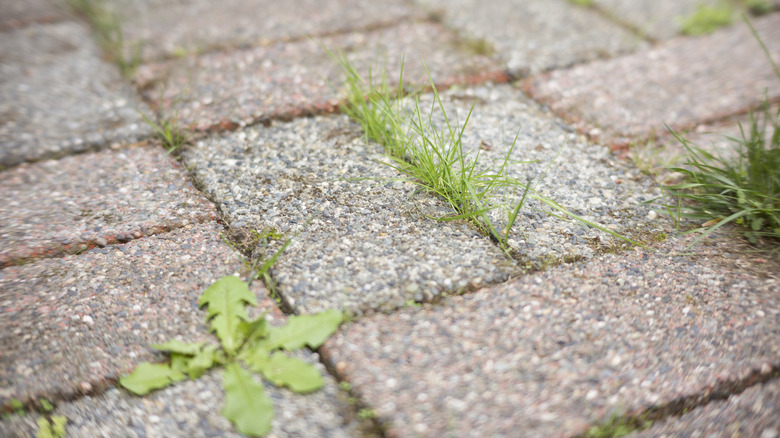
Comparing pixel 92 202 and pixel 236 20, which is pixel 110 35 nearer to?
pixel 236 20

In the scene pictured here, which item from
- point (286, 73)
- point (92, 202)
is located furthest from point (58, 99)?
point (286, 73)

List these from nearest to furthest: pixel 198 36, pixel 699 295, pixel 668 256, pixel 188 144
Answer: pixel 699 295, pixel 668 256, pixel 188 144, pixel 198 36

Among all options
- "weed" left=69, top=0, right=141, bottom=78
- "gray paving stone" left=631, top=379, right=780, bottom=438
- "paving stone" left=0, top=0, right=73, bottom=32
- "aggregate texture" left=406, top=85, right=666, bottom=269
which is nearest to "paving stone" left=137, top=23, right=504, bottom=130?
"weed" left=69, top=0, right=141, bottom=78

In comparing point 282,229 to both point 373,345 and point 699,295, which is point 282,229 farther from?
point 699,295

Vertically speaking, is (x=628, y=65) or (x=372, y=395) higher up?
(x=628, y=65)

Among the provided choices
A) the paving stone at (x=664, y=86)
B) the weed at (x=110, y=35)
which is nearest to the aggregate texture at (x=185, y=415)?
the paving stone at (x=664, y=86)

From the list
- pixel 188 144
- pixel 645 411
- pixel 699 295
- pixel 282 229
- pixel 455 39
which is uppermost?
pixel 455 39

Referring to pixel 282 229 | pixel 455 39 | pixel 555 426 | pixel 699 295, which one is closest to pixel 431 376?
pixel 555 426
